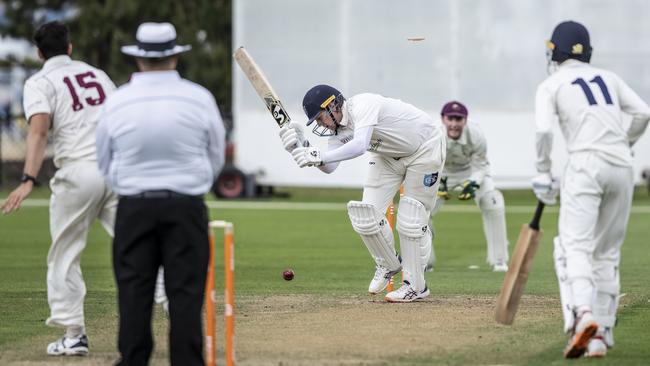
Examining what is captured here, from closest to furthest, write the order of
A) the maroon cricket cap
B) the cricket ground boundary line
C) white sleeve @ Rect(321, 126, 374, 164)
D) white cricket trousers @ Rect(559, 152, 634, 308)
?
1. white cricket trousers @ Rect(559, 152, 634, 308)
2. white sleeve @ Rect(321, 126, 374, 164)
3. the maroon cricket cap
4. the cricket ground boundary line

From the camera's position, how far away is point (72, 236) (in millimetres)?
8078

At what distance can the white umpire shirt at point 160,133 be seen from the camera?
6.80 metres

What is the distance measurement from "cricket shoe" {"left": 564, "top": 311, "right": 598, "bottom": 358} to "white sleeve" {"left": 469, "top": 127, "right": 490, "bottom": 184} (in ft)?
19.9

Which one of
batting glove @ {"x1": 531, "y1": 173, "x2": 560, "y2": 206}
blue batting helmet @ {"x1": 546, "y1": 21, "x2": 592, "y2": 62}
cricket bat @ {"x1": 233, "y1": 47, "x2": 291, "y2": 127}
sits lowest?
cricket bat @ {"x1": 233, "y1": 47, "x2": 291, "y2": 127}

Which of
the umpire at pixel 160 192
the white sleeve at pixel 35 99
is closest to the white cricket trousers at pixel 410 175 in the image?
the white sleeve at pixel 35 99

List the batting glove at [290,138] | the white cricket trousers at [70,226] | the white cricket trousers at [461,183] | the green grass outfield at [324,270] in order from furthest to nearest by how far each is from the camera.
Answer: the white cricket trousers at [461,183]
the batting glove at [290,138]
the green grass outfield at [324,270]
the white cricket trousers at [70,226]

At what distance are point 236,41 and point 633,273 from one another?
13.3m

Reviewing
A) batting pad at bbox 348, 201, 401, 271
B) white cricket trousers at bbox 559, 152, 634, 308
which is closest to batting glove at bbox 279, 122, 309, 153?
batting pad at bbox 348, 201, 401, 271

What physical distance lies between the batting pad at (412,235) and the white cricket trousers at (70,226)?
2920 mm

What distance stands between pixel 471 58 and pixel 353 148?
14621 millimetres

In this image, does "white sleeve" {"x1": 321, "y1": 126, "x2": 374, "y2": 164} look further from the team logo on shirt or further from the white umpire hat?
the white umpire hat

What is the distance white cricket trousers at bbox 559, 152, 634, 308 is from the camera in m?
7.66

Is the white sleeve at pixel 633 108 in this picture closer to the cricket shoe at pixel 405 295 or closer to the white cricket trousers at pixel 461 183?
the cricket shoe at pixel 405 295

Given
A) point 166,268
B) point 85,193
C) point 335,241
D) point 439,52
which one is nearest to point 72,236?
point 85,193
